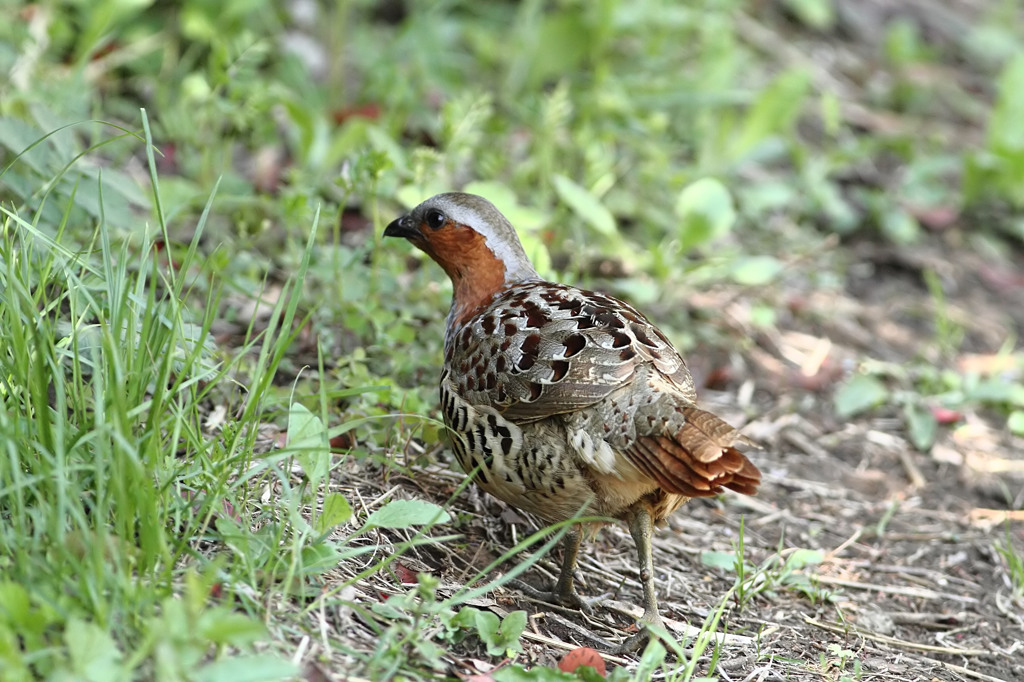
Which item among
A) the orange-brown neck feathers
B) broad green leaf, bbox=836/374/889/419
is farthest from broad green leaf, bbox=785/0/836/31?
the orange-brown neck feathers

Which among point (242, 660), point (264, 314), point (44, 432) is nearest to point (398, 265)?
point (264, 314)

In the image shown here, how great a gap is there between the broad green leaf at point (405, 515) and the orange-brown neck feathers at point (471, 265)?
1.18 m

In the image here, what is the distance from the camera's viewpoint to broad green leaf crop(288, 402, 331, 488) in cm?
330

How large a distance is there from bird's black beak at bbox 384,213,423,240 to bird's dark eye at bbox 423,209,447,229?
0.07 meters

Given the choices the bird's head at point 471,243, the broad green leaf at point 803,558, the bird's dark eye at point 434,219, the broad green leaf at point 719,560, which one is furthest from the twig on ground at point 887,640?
the bird's dark eye at point 434,219

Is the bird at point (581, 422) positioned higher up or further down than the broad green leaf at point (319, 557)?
further down

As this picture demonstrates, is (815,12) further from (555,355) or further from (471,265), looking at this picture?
(555,355)

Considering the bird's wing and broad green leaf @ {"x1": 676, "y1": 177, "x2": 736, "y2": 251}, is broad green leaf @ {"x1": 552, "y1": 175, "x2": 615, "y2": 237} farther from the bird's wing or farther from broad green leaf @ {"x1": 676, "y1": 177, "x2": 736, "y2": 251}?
the bird's wing

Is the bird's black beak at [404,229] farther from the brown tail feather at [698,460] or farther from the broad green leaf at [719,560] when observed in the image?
the broad green leaf at [719,560]

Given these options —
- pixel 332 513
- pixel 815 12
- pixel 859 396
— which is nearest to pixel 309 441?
pixel 332 513

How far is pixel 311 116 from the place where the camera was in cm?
578

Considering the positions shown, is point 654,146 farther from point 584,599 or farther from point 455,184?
point 584,599

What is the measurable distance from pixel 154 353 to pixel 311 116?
2.88 meters

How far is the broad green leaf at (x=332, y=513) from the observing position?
319cm
